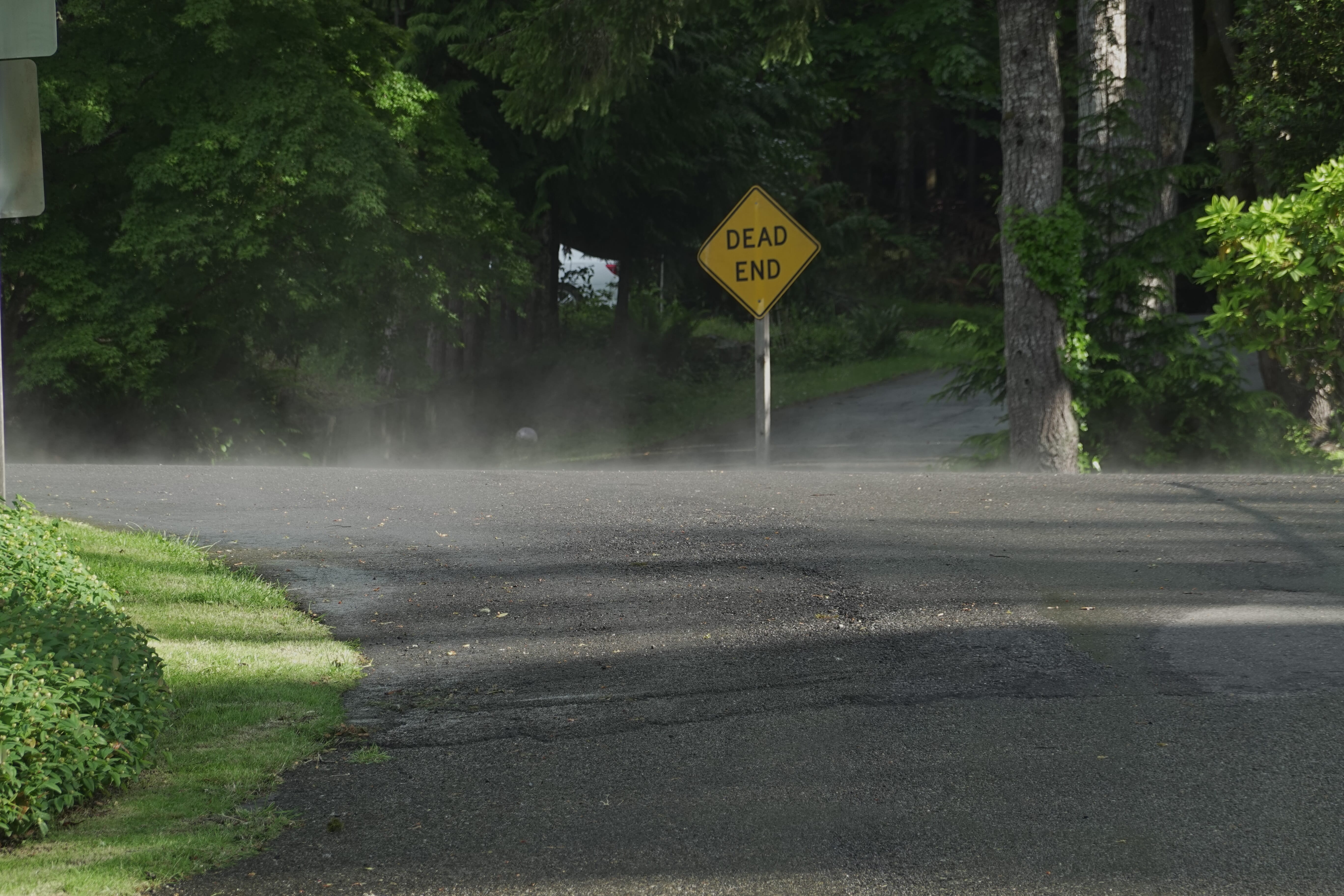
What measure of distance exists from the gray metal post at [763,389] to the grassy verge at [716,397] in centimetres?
892

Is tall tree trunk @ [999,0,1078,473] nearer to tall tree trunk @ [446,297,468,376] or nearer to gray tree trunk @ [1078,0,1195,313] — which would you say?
gray tree trunk @ [1078,0,1195,313]

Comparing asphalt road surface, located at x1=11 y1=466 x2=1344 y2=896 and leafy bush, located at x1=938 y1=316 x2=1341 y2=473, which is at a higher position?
leafy bush, located at x1=938 y1=316 x2=1341 y2=473

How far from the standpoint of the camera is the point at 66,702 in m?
4.39

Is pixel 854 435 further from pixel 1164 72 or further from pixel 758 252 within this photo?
pixel 1164 72

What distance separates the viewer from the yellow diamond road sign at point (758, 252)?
15.7 meters

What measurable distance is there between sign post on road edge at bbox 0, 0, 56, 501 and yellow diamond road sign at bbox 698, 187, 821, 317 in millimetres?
10182

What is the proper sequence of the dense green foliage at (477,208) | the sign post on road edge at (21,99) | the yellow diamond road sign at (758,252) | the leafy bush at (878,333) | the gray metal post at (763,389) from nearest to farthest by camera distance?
1. the sign post on road edge at (21,99)
2. the dense green foliage at (477,208)
3. the gray metal post at (763,389)
4. the yellow diamond road sign at (758,252)
5. the leafy bush at (878,333)

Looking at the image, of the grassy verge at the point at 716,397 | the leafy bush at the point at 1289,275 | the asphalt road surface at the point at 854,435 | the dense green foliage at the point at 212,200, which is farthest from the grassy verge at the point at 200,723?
the grassy verge at the point at 716,397

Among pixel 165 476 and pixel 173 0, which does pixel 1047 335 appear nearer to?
pixel 165 476

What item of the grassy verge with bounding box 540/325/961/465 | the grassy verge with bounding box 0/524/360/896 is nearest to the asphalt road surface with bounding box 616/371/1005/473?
the grassy verge with bounding box 540/325/961/465

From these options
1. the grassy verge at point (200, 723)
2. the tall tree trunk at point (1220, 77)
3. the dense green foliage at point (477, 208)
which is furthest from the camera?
the tall tree trunk at point (1220, 77)

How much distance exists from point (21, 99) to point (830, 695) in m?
4.56

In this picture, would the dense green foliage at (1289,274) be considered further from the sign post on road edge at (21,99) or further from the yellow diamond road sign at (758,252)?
the sign post on road edge at (21,99)

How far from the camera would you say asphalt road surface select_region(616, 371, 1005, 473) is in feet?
68.0
